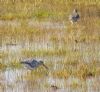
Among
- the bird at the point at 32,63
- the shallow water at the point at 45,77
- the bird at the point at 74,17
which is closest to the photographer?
the shallow water at the point at 45,77

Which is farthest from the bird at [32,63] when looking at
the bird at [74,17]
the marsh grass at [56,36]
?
the bird at [74,17]

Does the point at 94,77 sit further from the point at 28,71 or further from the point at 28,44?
the point at 28,44

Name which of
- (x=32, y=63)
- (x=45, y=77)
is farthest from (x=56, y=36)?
(x=45, y=77)

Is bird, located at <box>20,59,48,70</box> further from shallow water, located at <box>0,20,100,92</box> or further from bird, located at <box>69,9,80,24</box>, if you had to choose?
bird, located at <box>69,9,80,24</box>

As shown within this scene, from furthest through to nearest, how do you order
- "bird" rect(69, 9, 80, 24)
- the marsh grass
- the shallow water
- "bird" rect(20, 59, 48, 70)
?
1. "bird" rect(69, 9, 80, 24)
2. the marsh grass
3. "bird" rect(20, 59, 48, 70)
4. the shallow water

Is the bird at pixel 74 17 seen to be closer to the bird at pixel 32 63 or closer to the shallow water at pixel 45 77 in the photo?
the shallow water at pixel 45 77

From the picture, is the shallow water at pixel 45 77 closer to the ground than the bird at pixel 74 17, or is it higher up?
closer to the ground

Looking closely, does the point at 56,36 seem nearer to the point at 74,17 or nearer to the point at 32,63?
the point at 74,17

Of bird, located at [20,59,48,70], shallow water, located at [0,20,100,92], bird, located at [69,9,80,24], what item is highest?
bird, located at [69,9,80,24]

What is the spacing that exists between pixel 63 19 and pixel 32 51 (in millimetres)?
4695

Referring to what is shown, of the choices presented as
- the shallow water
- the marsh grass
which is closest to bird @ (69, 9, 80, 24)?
the marsh grass

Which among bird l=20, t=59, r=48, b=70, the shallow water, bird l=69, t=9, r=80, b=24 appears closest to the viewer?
the shallow water

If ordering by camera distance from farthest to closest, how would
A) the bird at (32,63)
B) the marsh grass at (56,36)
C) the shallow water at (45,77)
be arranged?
the marsh grass at (56,36)
the bird at (32,63)
the shallow water at (45,77)

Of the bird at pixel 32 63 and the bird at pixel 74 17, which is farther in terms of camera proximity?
the bird at pixel 74 17
